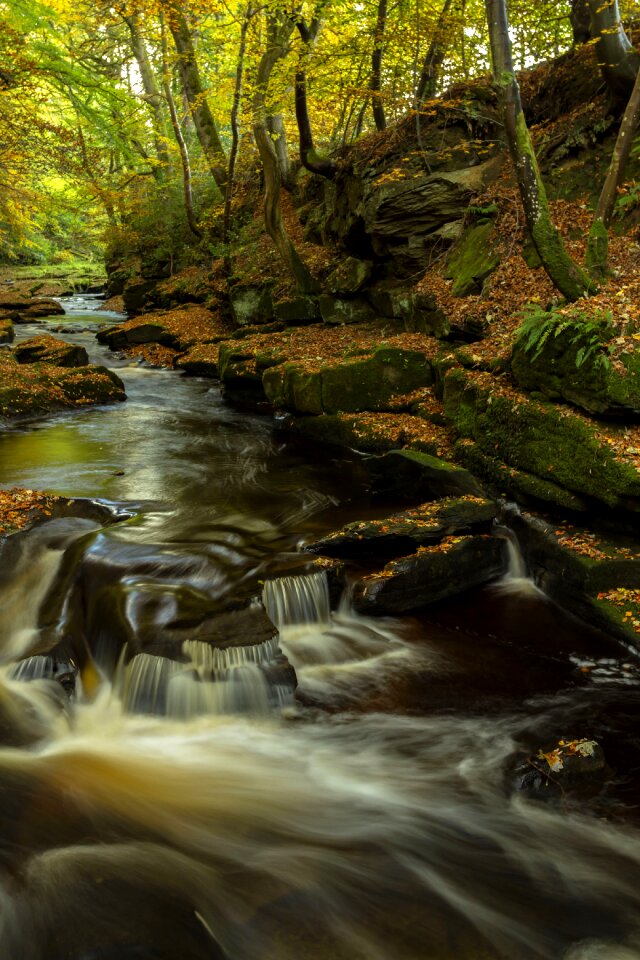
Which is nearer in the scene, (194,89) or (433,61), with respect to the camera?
(433,61)

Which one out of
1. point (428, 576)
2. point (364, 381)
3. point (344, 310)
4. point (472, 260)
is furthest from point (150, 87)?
point (428, 576)

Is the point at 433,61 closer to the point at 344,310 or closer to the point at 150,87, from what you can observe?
the point at 344,310

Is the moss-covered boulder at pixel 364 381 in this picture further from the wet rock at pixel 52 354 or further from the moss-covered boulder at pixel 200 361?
the wet rock at pixel 52 354

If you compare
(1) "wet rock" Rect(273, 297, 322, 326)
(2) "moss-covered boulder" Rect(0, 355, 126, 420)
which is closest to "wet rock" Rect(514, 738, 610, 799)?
(2) "moss-covered boulder" Rect(0, 355, 126, 420)

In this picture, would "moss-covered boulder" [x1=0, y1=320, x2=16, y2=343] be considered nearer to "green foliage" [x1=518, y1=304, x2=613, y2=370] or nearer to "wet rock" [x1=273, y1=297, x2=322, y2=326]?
"wet rock" [x1=273, y1=297, x2=322, y2=326]

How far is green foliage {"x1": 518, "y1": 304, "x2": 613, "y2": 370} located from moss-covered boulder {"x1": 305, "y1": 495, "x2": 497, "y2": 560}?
1.93m

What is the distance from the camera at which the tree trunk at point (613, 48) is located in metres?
8.70

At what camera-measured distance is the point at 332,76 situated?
1448 centimetres

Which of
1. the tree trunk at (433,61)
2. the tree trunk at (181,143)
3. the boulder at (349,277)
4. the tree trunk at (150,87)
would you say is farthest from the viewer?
the tree trunk at (150,87)

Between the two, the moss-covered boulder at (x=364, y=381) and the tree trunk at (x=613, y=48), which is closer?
the tree trunk at (x=613, y=48)

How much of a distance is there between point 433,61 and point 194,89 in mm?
7380

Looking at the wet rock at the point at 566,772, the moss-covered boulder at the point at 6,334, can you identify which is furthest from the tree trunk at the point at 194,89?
the wet rock at the point at 566,772

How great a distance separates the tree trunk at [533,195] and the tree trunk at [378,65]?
22.8 ft

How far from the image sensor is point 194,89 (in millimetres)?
17797
